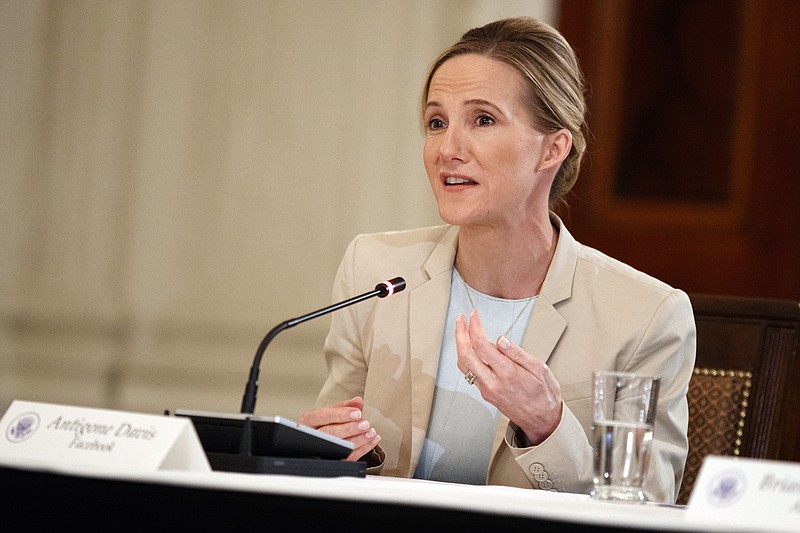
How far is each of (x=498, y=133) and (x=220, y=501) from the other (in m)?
1.35

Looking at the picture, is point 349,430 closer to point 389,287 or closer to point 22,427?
point 389,287

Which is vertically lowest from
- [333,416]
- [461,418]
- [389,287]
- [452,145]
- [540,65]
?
[461,418]

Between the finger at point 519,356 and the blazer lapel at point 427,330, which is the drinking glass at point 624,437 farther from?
the blazer lapel at point 427,330

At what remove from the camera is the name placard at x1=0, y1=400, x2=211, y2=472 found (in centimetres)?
108

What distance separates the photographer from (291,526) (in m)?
0.91

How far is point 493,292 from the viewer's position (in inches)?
88.4

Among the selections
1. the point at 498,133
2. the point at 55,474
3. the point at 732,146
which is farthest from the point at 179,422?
the point at 732,146

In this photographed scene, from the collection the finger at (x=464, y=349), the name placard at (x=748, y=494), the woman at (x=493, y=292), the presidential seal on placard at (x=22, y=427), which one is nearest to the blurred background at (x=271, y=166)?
the woman at (x=493, y=292)

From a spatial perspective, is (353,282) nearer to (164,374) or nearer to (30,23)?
(164,374)

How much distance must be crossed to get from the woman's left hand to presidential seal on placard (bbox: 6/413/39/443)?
0.67m

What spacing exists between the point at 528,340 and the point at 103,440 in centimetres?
109

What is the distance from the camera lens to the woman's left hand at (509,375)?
1601 millimetres

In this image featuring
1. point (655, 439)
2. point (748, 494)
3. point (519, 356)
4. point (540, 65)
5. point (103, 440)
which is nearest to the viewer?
point (748, 494)

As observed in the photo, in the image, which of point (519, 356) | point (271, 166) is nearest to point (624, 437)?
point (519, 356)
